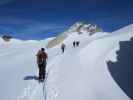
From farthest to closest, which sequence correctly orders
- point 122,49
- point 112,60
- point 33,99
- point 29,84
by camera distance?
point 122,49 < point 112,60 < point 29,84 < point 33,99

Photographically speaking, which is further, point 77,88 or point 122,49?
point 122,49

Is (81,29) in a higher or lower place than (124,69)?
higher

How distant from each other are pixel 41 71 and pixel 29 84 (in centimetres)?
103

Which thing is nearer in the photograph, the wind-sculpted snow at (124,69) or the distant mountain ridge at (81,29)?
the wind-sculpted snow at (124,69)

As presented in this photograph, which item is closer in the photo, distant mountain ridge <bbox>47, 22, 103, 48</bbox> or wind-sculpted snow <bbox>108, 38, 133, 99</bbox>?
wind-sculpted snow <bbox>108, 38, 133, 99</bbox>

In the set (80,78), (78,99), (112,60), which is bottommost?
(78,99)

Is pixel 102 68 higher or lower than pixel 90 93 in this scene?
higher

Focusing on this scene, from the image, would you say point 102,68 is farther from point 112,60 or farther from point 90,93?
point 90,93

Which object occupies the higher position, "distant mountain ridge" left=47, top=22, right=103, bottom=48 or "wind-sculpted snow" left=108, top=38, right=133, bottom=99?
"distant mountain ridge" left=47, top=22, right=103, bottom=48

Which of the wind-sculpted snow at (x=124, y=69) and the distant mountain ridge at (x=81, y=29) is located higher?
the distant mountain ridge at (x=81, y=29)

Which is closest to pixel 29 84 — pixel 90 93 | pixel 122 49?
pixel 90 93

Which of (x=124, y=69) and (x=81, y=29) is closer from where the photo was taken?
(x=124, y=69)

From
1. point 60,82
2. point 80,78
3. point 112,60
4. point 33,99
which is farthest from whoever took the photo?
point 112,60

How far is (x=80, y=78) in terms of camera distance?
57.5 feet
